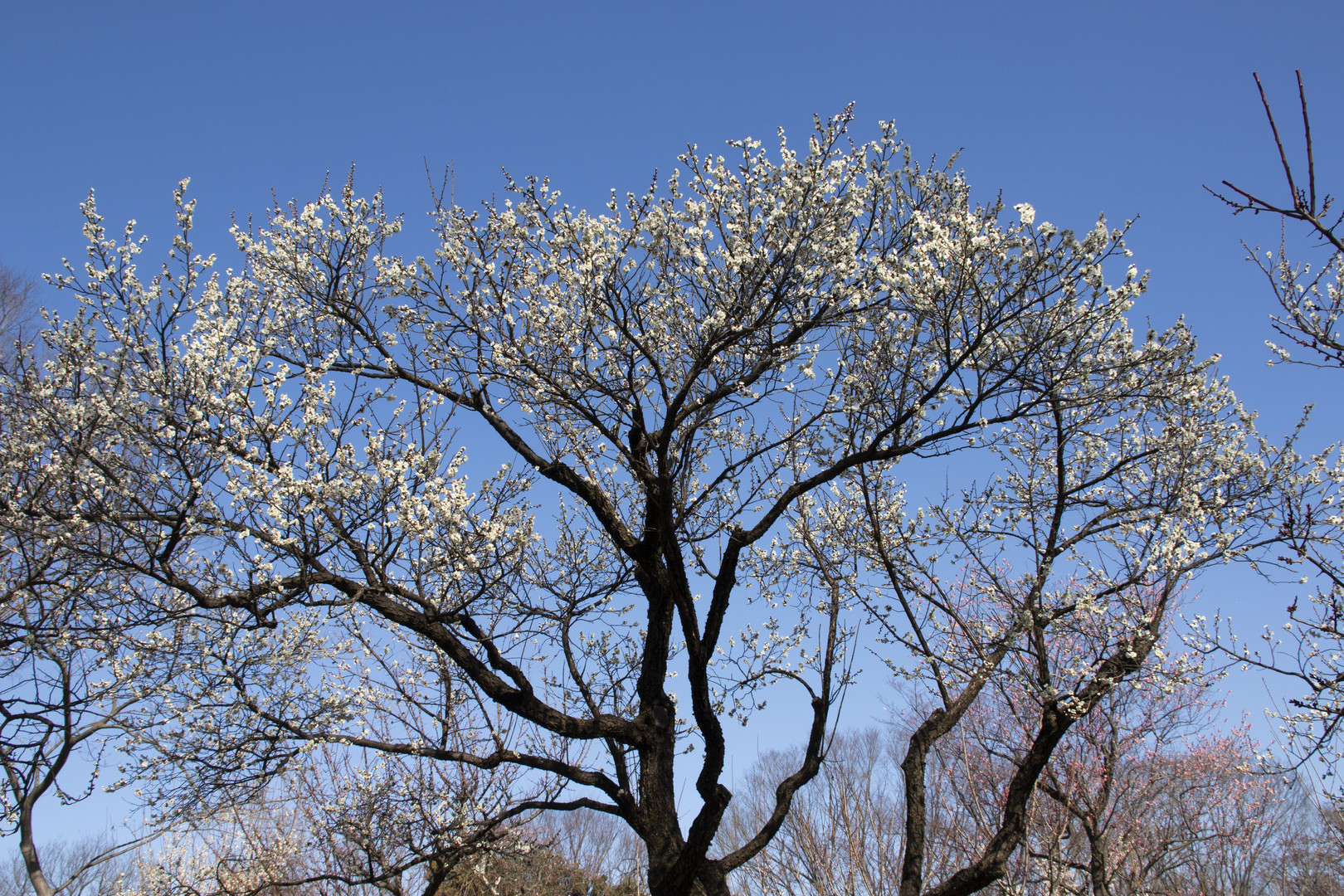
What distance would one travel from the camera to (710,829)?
18.4 ft

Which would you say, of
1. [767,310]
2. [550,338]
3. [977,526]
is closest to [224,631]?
[550,338]

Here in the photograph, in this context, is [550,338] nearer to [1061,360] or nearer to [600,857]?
[1061,360]

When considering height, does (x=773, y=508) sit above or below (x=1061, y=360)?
below

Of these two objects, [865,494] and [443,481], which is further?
[865,494]

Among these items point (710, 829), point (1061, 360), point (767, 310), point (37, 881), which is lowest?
point (710, 829)

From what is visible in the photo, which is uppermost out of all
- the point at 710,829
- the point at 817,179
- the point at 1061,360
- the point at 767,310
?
the point at 817,179

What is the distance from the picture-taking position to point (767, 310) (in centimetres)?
575

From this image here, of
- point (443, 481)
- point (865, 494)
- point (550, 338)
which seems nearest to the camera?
point (443, 481)

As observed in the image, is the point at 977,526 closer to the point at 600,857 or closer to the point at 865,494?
the point at 865,494

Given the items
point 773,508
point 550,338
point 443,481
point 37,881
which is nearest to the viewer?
point 443,481

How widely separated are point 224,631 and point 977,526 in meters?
6.26

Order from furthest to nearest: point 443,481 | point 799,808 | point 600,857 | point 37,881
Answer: point 600,857 → point 37,881 → point 799,808 → point 443,481

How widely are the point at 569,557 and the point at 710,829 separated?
9.52 ft

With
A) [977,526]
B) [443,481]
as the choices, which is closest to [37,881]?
[443,481]
